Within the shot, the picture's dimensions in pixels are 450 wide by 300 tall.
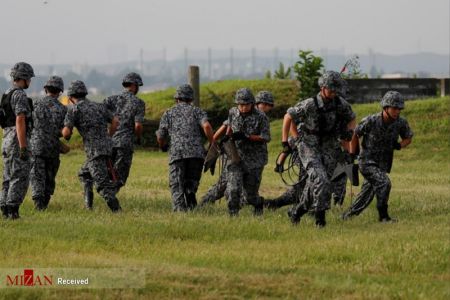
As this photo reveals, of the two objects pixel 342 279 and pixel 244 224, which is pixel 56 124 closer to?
pixel 244 224

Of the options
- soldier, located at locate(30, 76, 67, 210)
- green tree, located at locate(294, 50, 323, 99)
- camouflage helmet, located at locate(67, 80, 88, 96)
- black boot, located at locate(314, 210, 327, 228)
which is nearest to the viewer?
black boot, located at locate(314, 210, 327, 228)

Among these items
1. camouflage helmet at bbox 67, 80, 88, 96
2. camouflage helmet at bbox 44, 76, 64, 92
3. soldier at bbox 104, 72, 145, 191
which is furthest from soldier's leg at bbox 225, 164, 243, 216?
camouflage helmet at bbox 44, 76, 64, 92

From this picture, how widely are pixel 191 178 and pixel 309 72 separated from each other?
63.4ft

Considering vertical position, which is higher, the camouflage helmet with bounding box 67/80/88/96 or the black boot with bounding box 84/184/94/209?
the camouflage helmet with bounding box 67/80/88/96

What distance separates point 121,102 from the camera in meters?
A: 18.6

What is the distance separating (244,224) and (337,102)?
6.53ft

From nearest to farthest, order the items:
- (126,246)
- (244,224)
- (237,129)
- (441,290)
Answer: (441,290) < (126,246) < (244,224) < (237,129)

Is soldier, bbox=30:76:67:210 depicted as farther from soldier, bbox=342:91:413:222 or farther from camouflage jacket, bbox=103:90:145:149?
soldier, bbox=342:91:413:222

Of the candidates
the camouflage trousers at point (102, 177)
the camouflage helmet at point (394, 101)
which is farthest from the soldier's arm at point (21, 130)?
the camouflage helmet at point (394, 101)

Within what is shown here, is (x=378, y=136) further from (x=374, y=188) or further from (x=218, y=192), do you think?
(x=218, y=192)

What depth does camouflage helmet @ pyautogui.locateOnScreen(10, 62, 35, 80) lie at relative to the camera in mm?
16234

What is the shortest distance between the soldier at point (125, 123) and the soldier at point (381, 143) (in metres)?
3.67

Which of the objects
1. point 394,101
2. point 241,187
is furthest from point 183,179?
point 394,101

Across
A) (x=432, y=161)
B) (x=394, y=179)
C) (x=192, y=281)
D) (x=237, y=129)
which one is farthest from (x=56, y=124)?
(x=432, y=161)
